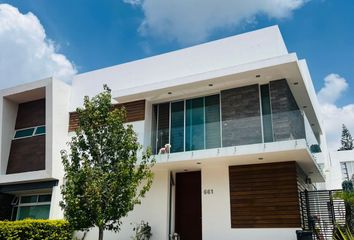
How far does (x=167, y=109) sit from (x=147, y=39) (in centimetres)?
303

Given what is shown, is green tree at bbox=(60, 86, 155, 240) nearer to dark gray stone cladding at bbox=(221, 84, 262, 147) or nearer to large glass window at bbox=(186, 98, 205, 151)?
large glass window at bbox=(186, 98, 205, 151)

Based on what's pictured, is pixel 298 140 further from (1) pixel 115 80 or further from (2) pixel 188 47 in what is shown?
(1) pixel 115 80

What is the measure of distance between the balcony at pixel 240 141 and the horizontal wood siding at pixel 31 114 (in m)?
6.75

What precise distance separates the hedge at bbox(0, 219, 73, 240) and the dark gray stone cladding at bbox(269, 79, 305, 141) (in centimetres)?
737

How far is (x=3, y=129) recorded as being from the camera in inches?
635

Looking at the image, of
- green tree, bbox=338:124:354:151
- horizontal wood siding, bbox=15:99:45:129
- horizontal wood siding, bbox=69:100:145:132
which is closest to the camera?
horizontal wood siding, bbox=69:100:145:132

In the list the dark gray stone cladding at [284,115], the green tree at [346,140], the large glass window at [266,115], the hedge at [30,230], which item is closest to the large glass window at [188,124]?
the large glass window at [266,115]

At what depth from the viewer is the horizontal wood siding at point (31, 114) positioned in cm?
1616

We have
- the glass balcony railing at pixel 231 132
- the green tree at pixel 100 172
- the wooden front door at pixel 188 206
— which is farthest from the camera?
the wooden front door at pixel 188 206

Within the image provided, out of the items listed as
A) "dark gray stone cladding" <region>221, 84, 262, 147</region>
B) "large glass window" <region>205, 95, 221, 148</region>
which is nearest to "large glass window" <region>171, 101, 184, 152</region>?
"large glass window" <region>205, 95, 221, 148</region>

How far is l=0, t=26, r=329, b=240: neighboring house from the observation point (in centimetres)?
1089

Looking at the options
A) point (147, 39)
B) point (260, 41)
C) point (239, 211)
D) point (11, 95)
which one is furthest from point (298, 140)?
point (11, 95)

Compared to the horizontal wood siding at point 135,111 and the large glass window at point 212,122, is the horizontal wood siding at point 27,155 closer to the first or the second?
the horizontal wood siding at point 135,111

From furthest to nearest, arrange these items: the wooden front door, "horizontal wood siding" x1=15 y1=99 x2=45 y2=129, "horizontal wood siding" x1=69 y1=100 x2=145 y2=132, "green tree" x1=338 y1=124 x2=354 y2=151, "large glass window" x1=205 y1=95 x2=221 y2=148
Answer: "green tree" x1=338 y1=124 x2=354 y2=151, "horizontal wood siding" x1=15 y1=99 x2=45 y2=129, "horizontal wood siding" x1=69 y1=100 x2=145 y2=132, the wooden front door, "large glass window" x1=205 y1=95 x2=221 y2=148
